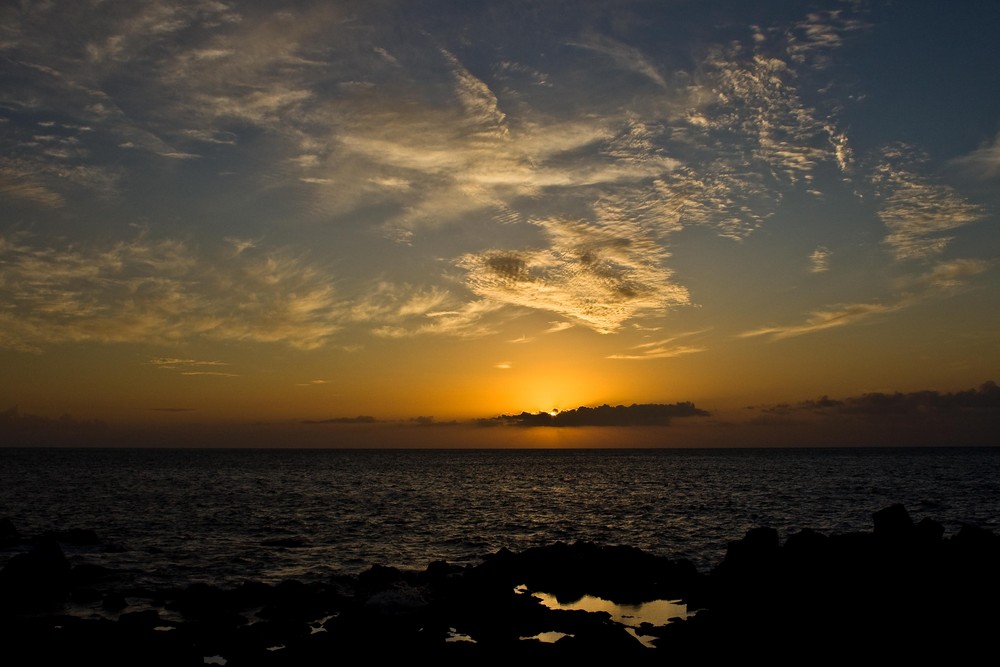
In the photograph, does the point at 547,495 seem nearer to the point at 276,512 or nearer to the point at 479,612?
the point at 276,512

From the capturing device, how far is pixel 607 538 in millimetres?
50438

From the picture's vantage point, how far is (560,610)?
93.7 ft

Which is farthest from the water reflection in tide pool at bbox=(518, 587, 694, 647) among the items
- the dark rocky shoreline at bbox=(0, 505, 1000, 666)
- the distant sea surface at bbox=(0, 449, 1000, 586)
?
the distant sea surface at bbox=(0, 449, 1000, 586)

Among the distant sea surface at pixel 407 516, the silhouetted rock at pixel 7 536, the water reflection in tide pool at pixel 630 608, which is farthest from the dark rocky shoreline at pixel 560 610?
the silhouetted rock at pixel 7 536

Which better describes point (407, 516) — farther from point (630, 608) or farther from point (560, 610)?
point (630, 608)

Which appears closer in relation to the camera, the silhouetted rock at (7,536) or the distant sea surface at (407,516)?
the distant sea surface at (407,516)

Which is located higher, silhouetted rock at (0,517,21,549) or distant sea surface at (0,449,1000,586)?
silhouetted rock at (0,517,21,549)

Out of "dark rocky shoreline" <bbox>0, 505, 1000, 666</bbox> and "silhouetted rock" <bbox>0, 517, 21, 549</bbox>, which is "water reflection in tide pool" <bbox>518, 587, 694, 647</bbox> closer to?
"dark rocky shoreline" <bbox>0, 505, 1000, 666</bbox>

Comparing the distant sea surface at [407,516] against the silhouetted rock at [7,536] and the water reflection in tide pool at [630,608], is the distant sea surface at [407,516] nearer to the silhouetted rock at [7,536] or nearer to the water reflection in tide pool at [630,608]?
the silhouetted rock at [7,536]

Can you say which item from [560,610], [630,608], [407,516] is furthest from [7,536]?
[630,608]

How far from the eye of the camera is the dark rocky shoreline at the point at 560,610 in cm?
2202

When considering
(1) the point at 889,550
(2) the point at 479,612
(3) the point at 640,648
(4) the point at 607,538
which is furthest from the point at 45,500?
(1) the point at 889,550

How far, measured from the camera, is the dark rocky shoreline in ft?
72.2

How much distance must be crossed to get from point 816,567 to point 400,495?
220 ft
